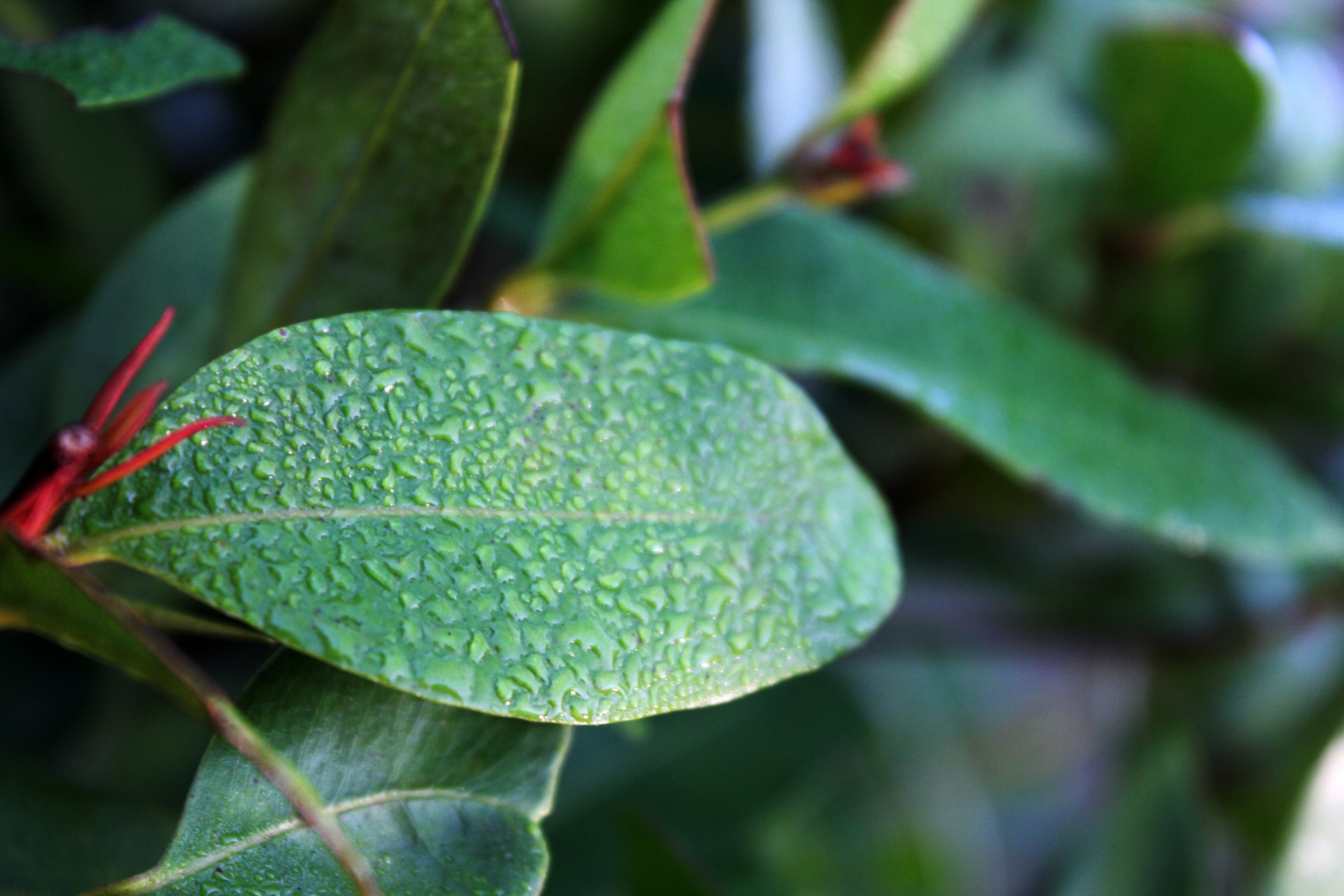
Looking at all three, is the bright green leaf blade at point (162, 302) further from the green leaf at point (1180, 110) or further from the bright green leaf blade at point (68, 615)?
the green leaf at point (1180, 110)

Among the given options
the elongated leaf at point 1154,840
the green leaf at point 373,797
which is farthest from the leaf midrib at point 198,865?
the elongated leaf at point 1154,840

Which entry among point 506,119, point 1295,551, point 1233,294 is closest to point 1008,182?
point 1233,294

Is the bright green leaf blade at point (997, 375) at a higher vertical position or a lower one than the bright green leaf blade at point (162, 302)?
lower

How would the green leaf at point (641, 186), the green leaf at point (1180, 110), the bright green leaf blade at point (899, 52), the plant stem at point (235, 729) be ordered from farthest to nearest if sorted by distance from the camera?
1. the green leaf at point (1180, 110)
2. the bright green leaf blade at point (899, 52)
3. the green leaf at point (641, 186)
4. the plant stem at point (235, 729)

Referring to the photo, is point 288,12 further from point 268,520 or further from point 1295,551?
point 1295,551

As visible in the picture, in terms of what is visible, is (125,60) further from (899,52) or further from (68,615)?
(899,52)
